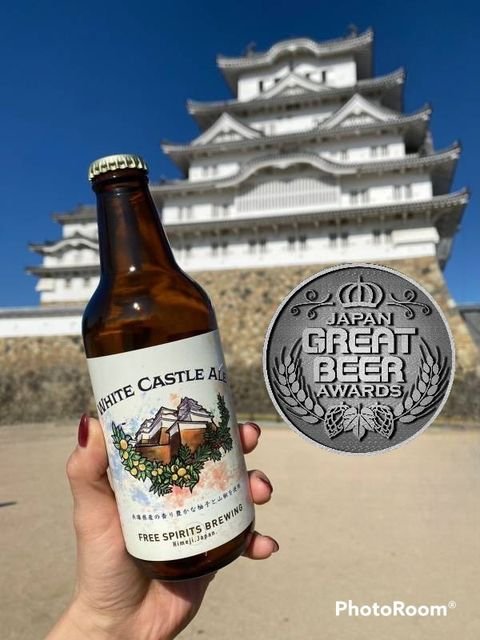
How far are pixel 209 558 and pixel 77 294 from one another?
2217 cm

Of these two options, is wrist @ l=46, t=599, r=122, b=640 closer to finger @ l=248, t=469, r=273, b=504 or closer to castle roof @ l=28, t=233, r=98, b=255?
finger @ l=248, t=469, r=273, b=504

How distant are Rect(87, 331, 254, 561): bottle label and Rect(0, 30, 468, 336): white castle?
15.5 meters

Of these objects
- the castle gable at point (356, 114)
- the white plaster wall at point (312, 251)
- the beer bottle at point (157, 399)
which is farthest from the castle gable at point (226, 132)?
the beer bottle at point (157, 399)

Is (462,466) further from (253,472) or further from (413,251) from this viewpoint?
(413,251)

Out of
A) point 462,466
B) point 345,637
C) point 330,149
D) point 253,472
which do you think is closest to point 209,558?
point 253,472

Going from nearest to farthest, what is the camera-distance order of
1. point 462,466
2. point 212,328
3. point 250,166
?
point 212,328, point 462,466, point 250,166

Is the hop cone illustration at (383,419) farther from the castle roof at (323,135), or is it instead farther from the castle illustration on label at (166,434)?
the castle roof at (323,135)

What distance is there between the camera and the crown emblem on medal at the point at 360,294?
2.83 m

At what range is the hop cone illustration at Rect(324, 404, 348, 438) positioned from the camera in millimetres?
2746

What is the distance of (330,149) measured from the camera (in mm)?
20234

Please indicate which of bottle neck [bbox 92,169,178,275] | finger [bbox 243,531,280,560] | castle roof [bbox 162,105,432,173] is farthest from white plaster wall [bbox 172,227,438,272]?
bottle neck [bbox 92,169,178,275]

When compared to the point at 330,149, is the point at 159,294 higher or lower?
lower

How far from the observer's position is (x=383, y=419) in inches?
109

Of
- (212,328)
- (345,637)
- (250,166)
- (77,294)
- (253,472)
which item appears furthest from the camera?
(77,294)
